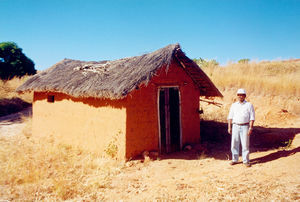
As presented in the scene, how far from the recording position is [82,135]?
789cm

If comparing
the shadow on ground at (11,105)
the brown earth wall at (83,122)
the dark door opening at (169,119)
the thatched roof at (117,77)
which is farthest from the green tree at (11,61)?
the dark door opening at (169,119)

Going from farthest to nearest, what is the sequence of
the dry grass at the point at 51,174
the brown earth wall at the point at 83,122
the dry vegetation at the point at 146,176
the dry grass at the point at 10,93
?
1. the dry grass at the point at 10,93
2. the brown earth wall at the point at 83,122
3. the dry grass at the point at 51,174
4. the dry vegetation at the point at 146,176

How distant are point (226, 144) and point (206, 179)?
4.13 metres

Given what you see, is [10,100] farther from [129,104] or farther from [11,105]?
[129,104]

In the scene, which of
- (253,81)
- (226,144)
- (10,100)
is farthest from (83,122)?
(10,100)

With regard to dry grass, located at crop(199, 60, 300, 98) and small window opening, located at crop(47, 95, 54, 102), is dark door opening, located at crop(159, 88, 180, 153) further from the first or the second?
dry grass, located at crop(199, 60, 300, 98)

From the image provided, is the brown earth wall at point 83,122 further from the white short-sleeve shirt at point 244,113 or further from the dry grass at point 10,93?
the dry grass at point 10,93

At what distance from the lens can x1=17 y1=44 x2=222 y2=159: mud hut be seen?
21.8 ft

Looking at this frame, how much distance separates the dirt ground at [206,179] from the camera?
4.11 metres

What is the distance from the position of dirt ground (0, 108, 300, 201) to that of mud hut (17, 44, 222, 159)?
74 centimetres

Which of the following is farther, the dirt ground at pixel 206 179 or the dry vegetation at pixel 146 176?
the dry vegetation at pixel 146 176

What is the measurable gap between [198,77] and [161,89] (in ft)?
5.43

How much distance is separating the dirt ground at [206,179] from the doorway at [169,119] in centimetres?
48

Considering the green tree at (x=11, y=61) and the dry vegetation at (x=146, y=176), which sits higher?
the green tree at (x=11, y=61)
